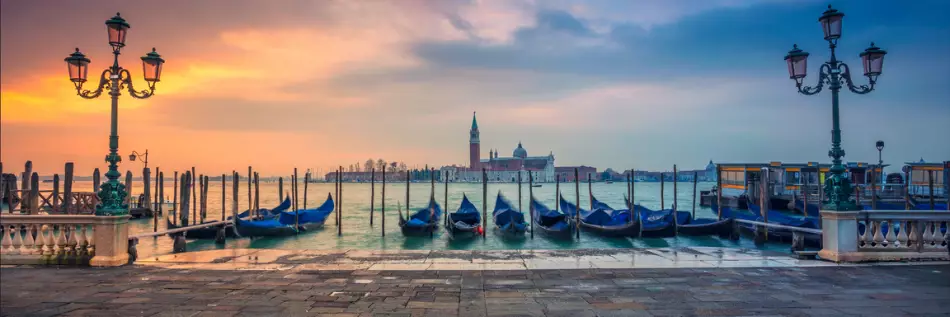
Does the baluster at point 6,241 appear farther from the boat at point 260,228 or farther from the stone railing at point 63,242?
the boat at point 260,228

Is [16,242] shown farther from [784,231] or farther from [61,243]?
[784,231]

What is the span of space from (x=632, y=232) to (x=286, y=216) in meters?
11.9

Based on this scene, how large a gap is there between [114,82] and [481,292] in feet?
19.0

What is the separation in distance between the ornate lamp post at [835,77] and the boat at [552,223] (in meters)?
9.61

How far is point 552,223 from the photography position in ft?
58.1

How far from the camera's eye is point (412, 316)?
171 inches

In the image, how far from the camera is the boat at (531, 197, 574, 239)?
16578 mm

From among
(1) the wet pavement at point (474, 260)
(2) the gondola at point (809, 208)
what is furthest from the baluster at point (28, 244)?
(2) the gondola at point (809, 208)

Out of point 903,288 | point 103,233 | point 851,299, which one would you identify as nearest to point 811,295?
point 851,299

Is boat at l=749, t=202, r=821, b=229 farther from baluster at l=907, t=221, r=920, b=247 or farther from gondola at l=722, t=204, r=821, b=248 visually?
baluster at l=907, t=221, r=920, b=247

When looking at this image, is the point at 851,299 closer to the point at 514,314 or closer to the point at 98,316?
the point at 514,314

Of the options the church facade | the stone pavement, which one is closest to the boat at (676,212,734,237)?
the stone pavement

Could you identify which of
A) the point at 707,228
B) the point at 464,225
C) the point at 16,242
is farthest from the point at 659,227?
the point at 16,242

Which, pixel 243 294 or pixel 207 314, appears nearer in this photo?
pixel 207 314
